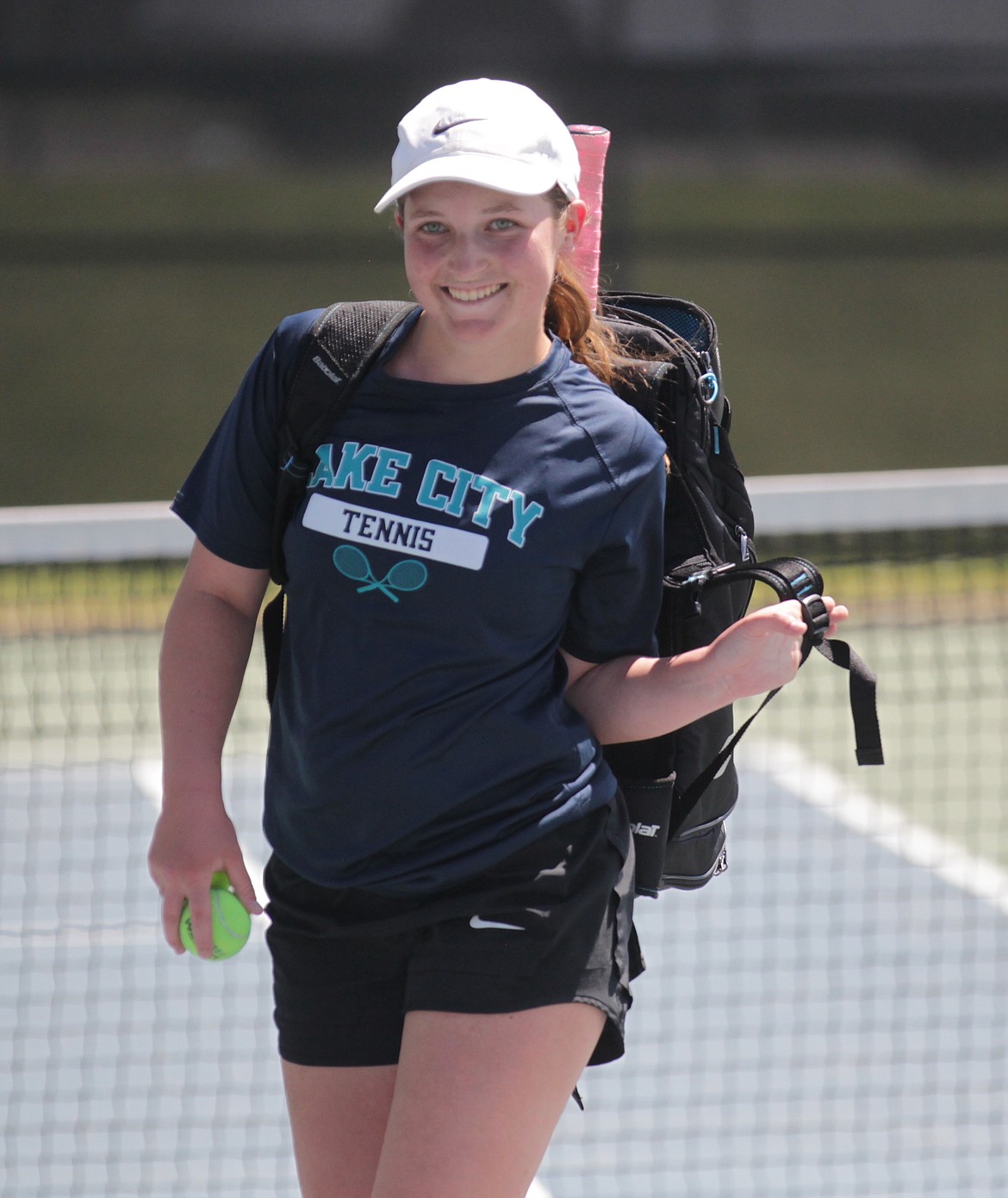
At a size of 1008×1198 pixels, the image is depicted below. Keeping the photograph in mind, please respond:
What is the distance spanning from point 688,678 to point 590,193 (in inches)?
27.5

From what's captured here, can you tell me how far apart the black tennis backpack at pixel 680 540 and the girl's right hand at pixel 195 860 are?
21cm

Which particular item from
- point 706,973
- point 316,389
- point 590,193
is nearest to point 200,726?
point 316,389

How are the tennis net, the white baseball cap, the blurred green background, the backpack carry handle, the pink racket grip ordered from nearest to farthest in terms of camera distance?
the white baseball cap < the backpack carry handle < the pink racket grip < the tennis net < the blurred green background

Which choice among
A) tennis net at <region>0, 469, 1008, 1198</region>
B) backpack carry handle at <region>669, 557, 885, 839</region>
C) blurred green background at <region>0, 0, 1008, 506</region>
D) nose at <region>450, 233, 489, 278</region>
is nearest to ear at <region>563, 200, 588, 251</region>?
nose at <region>450, 233, 489, 278</region>

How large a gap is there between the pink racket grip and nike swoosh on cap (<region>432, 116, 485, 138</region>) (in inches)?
12.3

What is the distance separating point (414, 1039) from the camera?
1.76 m

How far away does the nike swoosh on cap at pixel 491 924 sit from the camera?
1.78 m

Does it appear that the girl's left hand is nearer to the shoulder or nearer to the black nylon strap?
the black nylon strap

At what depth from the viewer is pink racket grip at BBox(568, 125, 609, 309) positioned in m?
2.08

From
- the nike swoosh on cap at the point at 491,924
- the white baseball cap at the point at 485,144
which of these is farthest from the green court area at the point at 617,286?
the nike swoosh on cap at the point at 491,924

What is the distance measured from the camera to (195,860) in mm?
1849

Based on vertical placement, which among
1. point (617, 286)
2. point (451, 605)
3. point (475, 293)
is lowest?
point (617, 286)

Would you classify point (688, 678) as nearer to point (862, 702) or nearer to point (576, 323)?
point (862, 702)

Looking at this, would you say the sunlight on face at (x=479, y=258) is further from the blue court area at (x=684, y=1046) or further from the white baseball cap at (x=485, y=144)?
the blue court area at (x=684, y=1046)
